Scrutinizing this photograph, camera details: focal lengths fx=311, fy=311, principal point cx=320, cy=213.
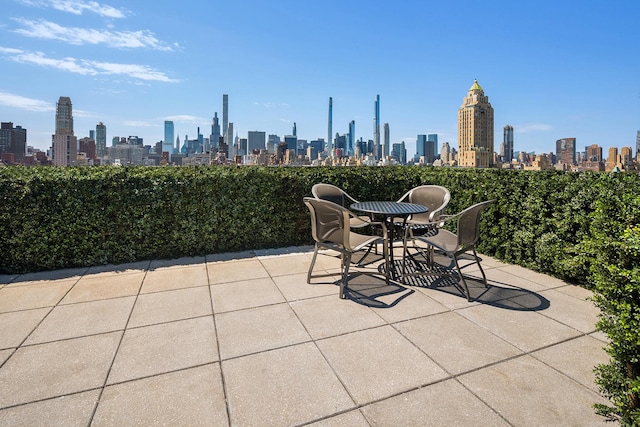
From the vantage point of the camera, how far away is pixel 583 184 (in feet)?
12.5

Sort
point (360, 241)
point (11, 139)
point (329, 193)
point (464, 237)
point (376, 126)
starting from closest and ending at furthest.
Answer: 1. point (464, 237)
2. point (360, 241)
3. point (329, 193)
4. point (11, 139)
5. point (376, 126)

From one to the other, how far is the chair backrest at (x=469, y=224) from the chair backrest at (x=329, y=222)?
47.4 inches

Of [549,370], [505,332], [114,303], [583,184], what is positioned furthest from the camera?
[583,184]

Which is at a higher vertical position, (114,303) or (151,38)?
(151,38)

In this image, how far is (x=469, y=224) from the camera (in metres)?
3.43

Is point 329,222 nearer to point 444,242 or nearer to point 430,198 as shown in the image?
point 444,242

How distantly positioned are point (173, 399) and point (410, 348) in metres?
Result: 1.66

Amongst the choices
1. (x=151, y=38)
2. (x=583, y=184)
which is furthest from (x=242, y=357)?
(x=151, y=38)

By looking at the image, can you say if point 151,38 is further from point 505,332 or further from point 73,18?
point 505,332

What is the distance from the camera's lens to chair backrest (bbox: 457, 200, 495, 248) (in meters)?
3.32

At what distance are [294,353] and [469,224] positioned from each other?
2335 mm

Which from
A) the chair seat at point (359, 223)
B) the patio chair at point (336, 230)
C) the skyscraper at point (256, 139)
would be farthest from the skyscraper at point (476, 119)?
the skyscraper at point (256, 139)

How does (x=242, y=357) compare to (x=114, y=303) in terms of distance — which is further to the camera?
(x=114, y=303)

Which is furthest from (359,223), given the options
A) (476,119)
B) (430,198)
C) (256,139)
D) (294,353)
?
(256,139)
